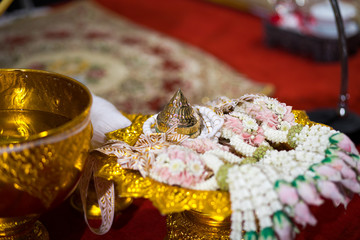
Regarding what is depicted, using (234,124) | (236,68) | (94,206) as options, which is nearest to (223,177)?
(234,124)

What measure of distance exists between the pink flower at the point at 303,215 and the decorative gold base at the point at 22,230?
0.45 m

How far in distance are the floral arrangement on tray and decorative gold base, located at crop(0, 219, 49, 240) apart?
0.62 ft

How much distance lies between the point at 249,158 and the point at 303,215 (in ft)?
0.43

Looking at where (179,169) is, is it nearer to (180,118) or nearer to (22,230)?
(180,118)

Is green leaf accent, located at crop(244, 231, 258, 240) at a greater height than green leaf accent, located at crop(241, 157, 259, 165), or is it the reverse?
green leaf accent, located at crop(241, 157, 259, 165)

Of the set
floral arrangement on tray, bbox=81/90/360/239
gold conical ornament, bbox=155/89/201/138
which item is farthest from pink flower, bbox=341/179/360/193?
gold conical ornament, bbox=155/89/201/138

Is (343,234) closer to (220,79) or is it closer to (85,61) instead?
(220,79)

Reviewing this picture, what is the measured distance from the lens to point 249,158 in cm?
62

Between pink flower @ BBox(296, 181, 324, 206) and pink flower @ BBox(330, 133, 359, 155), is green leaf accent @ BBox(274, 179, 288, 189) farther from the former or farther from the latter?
pink flower @ BBox(330, 133, 359, 155)

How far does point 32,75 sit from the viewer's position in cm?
71

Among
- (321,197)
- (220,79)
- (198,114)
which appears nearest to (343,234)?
(321,197)

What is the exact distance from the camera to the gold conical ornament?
2.27ft

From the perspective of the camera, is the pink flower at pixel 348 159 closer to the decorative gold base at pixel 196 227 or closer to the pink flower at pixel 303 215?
the pink flower at pixel 303 215

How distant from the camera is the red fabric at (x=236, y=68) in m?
0.74
